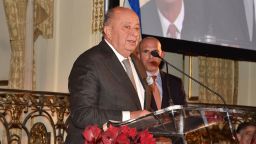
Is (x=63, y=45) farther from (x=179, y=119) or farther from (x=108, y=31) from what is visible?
(x=179, y=119)

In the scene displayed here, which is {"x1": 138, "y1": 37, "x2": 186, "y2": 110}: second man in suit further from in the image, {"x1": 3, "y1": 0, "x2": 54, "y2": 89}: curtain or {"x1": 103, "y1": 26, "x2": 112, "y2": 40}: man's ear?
{"x1": 3, "y1": 0, "x2": 54, "y2": 89}: curtain

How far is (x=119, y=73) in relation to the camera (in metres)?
3.05

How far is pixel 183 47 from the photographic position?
19.4ft

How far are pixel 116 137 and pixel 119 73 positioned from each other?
1.02m

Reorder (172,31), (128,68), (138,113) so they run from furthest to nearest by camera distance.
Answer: (172,31), (128,68), (138,113)

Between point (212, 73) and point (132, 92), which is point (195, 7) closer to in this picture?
point (212, 73)

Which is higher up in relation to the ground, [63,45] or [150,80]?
[63,45]

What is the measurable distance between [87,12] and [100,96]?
3.97 meters

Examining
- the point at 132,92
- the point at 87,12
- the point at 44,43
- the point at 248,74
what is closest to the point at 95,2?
the point at 87,12

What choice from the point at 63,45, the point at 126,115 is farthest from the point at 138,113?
the point at 63,45

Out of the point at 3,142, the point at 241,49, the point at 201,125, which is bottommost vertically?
the point at 3,142

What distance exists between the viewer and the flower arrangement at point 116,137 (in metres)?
2.06

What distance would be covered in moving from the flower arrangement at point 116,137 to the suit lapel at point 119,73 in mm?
A: 926

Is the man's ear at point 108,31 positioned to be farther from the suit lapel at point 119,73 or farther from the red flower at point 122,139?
the red flower at point 122,139
